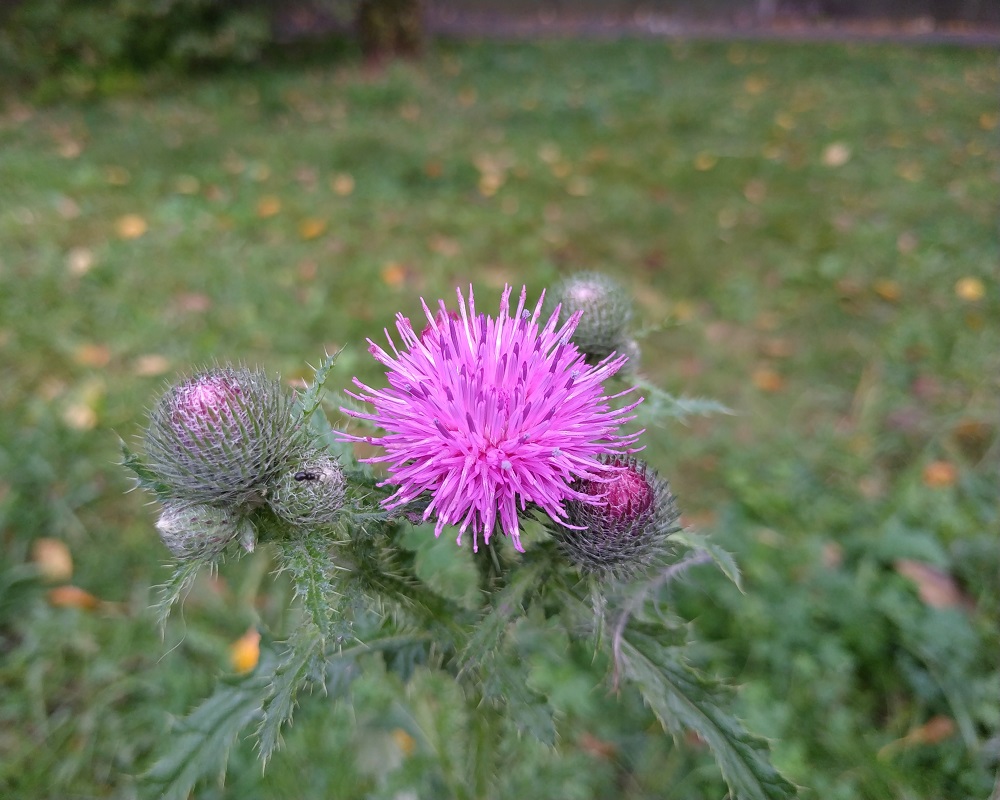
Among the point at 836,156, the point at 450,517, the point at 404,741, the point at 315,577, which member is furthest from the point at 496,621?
the point at 836,156

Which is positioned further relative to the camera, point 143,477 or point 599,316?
point 599,316

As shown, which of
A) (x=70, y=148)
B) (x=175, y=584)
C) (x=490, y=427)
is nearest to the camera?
(x=175, y=584)

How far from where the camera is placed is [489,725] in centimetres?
201

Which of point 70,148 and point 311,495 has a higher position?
point 311,495

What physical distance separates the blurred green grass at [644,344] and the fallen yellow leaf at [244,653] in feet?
0.44

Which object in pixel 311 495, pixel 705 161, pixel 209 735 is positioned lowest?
pixel 705 161

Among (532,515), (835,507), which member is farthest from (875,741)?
(532,515)

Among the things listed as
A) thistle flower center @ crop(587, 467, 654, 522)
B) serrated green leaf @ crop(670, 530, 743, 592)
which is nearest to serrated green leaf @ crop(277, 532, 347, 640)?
thistle flower center @ crop(587, 467, 654, 522)

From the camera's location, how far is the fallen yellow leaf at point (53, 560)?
11.0 ft

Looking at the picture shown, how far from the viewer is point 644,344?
15.7 ft

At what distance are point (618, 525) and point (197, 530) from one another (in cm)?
95

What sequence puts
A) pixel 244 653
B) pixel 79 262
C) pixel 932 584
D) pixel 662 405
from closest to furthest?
pixel 662 405 < pixel 244 653 < pixel 932 584 < pixel 79 262

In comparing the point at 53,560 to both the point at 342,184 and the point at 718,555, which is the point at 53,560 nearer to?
the point at 718,555

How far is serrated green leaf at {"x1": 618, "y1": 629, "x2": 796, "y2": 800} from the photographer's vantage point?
1.61 m
